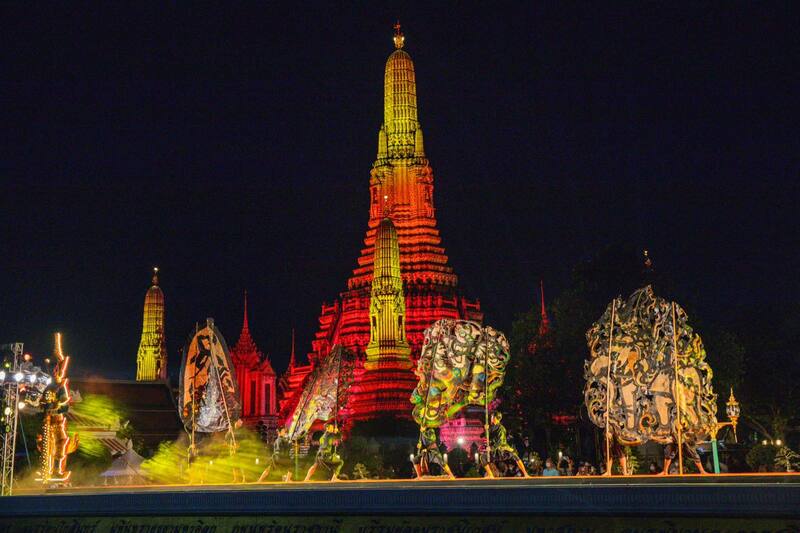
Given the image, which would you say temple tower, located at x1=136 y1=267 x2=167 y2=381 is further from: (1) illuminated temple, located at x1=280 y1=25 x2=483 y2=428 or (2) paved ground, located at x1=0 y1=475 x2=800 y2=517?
(2) paved ground, located at x1=0 y1=475 x2=800 y2=517

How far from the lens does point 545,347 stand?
189 ft

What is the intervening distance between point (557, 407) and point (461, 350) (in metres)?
22.0

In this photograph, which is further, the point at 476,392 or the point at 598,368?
the point at 476,392

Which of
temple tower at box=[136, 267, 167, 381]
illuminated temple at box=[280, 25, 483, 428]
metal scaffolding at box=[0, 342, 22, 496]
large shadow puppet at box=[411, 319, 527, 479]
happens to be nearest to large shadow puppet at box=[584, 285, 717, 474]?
large shadow puppet at box=[411, 319, 527, 479]

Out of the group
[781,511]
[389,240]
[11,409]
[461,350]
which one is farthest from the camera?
[389,240]

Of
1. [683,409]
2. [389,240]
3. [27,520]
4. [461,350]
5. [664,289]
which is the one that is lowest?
[27,520]

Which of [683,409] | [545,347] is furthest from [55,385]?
[545,347]

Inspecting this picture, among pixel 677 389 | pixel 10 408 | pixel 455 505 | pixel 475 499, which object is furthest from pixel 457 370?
pixel 10 408

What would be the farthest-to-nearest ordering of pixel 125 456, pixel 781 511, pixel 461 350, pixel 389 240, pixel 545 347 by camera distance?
pixel 389 240, pixel 545 347, pixel 125 456, pixel 461 350, pixel 781 511

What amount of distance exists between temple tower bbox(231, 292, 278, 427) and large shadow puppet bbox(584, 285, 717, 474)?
71457 millimetres

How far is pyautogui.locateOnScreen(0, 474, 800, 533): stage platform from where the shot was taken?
20984 mm

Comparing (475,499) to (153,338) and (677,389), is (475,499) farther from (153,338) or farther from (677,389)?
(153,338)

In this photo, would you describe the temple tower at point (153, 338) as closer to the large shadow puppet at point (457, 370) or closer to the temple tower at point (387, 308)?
the temple tower at point (387, 308)

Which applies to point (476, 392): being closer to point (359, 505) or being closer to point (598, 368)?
point (598, 368)
